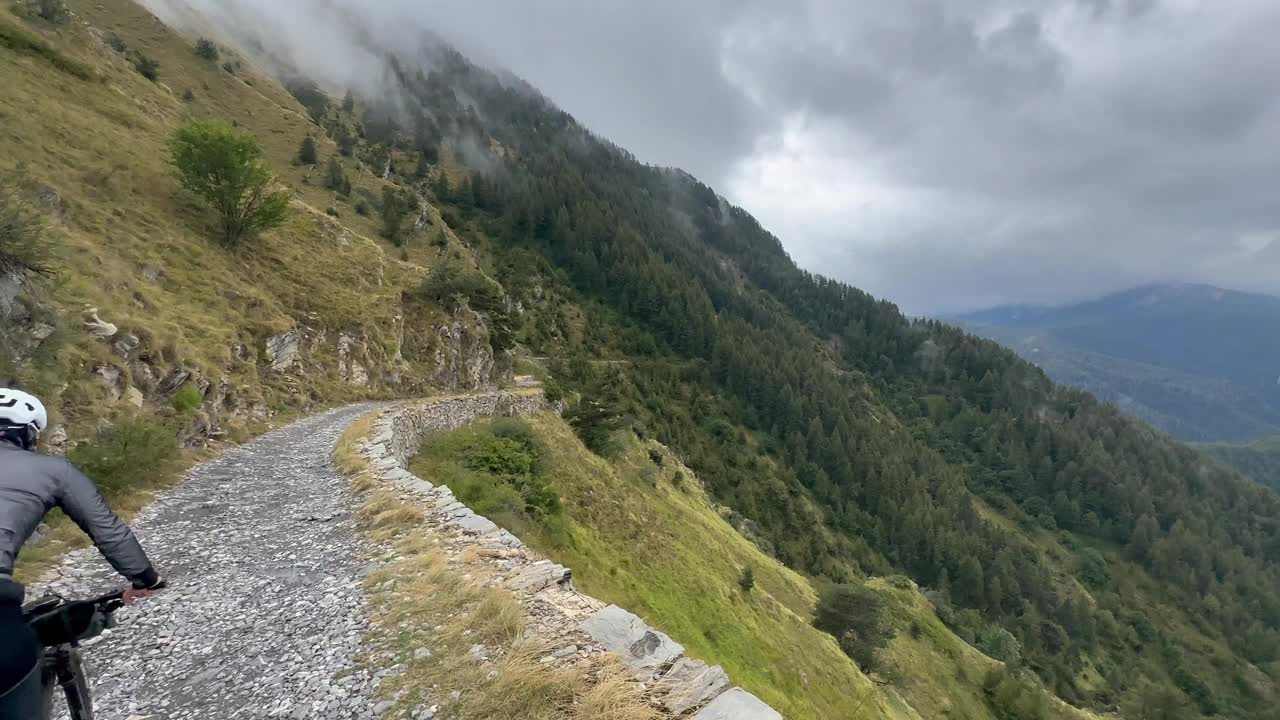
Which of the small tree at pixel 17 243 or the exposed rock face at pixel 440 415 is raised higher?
the small tree at pixel 17 243

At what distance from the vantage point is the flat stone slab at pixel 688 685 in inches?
241

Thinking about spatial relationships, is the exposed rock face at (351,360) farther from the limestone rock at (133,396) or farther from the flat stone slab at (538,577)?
the flat stone slab at (538,577)

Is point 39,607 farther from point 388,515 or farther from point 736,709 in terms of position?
point 388,515

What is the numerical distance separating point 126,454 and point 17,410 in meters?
12.1

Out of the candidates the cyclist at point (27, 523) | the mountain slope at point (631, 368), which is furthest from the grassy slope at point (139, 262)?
the cyclist at point (27, 523)

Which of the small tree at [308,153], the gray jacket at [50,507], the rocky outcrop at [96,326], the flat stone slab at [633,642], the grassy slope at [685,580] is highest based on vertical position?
the small tree at [308,153]

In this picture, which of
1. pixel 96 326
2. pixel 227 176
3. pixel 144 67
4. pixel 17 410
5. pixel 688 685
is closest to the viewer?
pixel 17 410

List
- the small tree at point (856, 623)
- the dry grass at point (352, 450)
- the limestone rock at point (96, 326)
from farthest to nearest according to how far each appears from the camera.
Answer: the small tree at point (856, 623) → the limestone rock at point (96, 326) → the dry grass at point (352, 450)

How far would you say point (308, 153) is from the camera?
265 ft

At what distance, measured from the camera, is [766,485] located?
377ft

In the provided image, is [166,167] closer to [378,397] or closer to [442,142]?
[378,397]

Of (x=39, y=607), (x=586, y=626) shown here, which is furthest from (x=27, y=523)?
(x=586, y=626)

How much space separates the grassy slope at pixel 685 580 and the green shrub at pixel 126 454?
7.55 metres

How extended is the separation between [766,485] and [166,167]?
343 ft
